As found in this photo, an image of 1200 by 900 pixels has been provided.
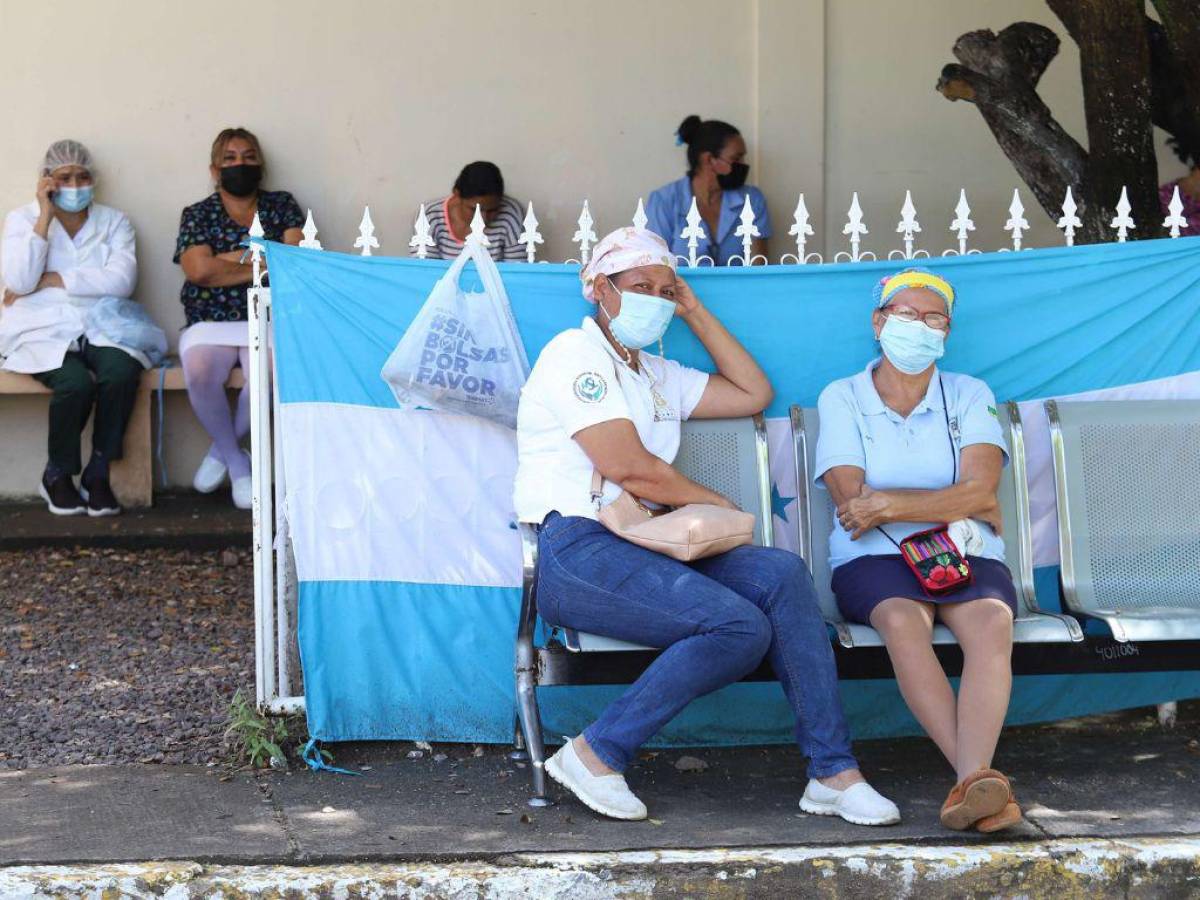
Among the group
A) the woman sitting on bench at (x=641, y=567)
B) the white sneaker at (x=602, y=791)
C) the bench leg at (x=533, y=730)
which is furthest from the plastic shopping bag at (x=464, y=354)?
the white sneaker at (x=602, y=791)

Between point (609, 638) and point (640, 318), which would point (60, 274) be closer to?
point (640, 318)

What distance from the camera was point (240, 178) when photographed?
25.9ft

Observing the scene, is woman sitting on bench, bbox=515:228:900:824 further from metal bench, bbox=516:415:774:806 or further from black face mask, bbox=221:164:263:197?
black face mask, bbox=221:164:263:197

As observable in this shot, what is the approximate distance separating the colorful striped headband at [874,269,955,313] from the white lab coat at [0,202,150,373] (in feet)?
13.6

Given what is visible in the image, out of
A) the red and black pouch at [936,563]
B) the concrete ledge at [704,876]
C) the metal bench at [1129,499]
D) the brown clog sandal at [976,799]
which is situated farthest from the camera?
the metal bench at [1129,499]

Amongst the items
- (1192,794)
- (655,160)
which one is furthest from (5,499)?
(1192,794)

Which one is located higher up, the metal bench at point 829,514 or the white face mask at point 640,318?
the white face mask at point 640,318

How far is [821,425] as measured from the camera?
4879mm

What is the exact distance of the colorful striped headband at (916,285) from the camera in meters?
4.85

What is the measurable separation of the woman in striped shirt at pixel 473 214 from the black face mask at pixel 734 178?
97cm

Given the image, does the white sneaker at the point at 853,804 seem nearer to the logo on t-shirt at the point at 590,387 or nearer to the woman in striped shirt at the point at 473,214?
the logo on t-shirt at the point at 590,387

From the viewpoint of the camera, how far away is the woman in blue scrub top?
7.93 meters

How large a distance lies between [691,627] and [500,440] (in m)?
1.00

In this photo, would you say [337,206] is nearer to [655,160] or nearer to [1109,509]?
[655,160]
